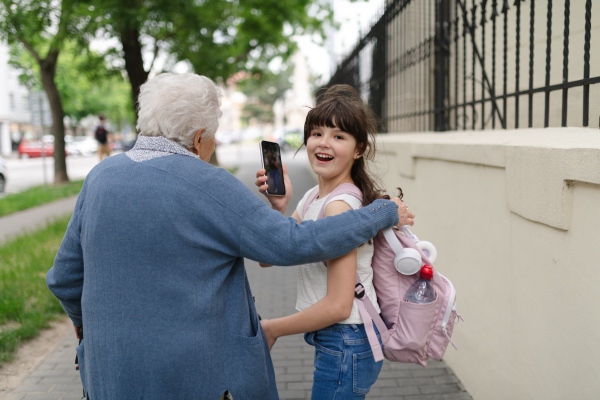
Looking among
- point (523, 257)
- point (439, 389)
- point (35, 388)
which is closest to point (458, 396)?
point (439, 389)

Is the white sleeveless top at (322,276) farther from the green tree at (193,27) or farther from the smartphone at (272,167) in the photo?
the green tree at (193,27)

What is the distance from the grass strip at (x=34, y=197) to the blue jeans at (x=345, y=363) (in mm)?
10892

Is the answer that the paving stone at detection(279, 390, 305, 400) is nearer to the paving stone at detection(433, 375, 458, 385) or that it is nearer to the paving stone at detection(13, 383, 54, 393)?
the paving stone at detection(433, 375, 458, 385)

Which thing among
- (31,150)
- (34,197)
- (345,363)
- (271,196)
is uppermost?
(31,150)

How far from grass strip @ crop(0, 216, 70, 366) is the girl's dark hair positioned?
327 cm

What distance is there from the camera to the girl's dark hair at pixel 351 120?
1854 millimetres

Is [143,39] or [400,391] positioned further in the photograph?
[143,39]

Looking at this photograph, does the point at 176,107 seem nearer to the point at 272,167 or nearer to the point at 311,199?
the point at 272,167

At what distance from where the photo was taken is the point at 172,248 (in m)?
1.58

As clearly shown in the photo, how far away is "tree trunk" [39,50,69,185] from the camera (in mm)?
15469

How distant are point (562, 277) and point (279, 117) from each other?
76.3m

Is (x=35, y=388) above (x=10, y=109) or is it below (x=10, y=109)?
below

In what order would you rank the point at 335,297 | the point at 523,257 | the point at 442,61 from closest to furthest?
1. the point at 335,297
2. the point at 523,257
3. the point at 442,61

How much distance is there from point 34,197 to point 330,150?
43.7ft
